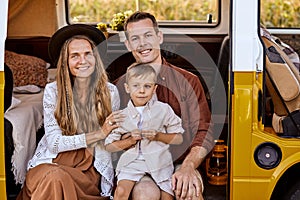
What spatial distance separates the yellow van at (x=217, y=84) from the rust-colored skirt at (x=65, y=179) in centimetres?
15

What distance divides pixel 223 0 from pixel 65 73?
2132mm

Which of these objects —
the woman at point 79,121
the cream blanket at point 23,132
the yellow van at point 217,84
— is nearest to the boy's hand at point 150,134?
the woman at point 79,121

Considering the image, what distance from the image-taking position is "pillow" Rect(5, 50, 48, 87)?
4.75 metres

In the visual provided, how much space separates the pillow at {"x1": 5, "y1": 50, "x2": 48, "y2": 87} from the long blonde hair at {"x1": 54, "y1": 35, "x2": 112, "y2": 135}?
137 cm

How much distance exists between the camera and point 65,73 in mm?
3430

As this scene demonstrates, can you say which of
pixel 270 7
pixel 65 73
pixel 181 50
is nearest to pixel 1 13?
pixel 65 73

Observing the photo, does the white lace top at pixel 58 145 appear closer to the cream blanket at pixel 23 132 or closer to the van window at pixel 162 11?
the cream blanket at pixel 23 132

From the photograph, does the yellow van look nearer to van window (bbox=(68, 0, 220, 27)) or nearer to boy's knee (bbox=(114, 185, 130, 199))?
van window (bbox=(68, 0, 220, 27))

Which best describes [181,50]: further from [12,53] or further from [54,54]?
[54,54]

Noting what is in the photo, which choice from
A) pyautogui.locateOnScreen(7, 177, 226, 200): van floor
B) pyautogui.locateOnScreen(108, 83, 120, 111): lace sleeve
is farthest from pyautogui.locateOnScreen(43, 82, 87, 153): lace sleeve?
pyautogui.locateOnScreen(7, 177, 226, 200): van floor

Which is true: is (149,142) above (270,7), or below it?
below

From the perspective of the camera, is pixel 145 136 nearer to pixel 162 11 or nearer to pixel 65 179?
pixel 65 179

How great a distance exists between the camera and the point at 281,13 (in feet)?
28.8

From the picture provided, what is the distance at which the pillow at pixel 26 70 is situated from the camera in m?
4.75
